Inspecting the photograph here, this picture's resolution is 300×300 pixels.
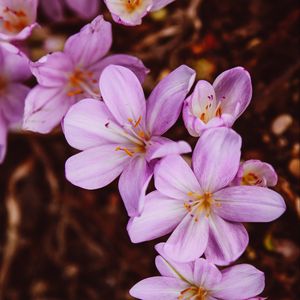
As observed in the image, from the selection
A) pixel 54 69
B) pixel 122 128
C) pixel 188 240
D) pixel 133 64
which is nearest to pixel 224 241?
pixel 188 240

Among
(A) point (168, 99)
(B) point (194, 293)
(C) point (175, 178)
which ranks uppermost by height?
(A) point (168, 99)

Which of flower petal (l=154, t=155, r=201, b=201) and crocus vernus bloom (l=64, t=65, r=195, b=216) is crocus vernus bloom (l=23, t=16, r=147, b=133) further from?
flower petal (l=154, t=155, r=201, b=201)

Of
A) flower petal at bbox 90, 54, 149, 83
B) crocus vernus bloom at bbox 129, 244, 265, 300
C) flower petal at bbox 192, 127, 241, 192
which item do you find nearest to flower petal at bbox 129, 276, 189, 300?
crocus vernus bloom at bbox 129, 244, 265, 300

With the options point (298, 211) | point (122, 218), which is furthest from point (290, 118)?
point (122, 218)

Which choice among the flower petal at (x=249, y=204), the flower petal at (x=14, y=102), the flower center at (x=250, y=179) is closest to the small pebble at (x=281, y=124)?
the flower center at (x=250, y=179)

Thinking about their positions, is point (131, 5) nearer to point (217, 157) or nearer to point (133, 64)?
point (133, 64)

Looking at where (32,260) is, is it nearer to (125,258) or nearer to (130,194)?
(125,258)
